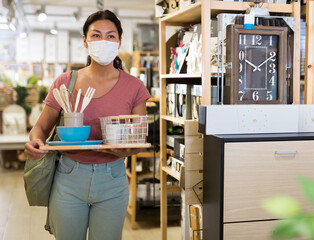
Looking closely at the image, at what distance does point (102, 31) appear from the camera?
78.0 inches

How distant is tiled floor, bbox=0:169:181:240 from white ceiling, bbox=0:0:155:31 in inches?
224

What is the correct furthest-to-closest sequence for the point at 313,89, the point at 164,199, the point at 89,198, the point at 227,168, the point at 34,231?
the point at 34,231 → the point at 164,199 → the point at 313,89 → the point at 227,168 → the point at 89,198

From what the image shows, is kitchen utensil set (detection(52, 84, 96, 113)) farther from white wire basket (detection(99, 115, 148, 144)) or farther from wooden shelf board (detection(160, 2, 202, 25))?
wooden shelf board (detection(160, 2, 202, 25))

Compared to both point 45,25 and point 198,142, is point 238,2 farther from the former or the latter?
point 45,25

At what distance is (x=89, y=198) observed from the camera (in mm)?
1821

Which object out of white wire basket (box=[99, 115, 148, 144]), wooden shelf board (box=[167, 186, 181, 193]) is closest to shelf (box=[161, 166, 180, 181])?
wooden shelf board (box=[167, 186, 181, 193])

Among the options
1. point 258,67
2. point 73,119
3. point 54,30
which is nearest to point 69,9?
point 54,30

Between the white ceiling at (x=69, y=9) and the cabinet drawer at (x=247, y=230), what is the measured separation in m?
8.39

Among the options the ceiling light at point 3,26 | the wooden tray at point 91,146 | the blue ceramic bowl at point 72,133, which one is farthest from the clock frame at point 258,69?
the ceiling light at point 3,26

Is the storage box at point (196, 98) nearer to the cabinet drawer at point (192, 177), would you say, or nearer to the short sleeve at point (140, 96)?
the cabinet drawer at point (192, 177)

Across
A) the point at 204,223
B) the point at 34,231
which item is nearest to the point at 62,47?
the point at 34,231

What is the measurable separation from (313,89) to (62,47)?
42.1 feet

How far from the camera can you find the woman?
1.82m

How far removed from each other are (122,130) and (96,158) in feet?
0.56
